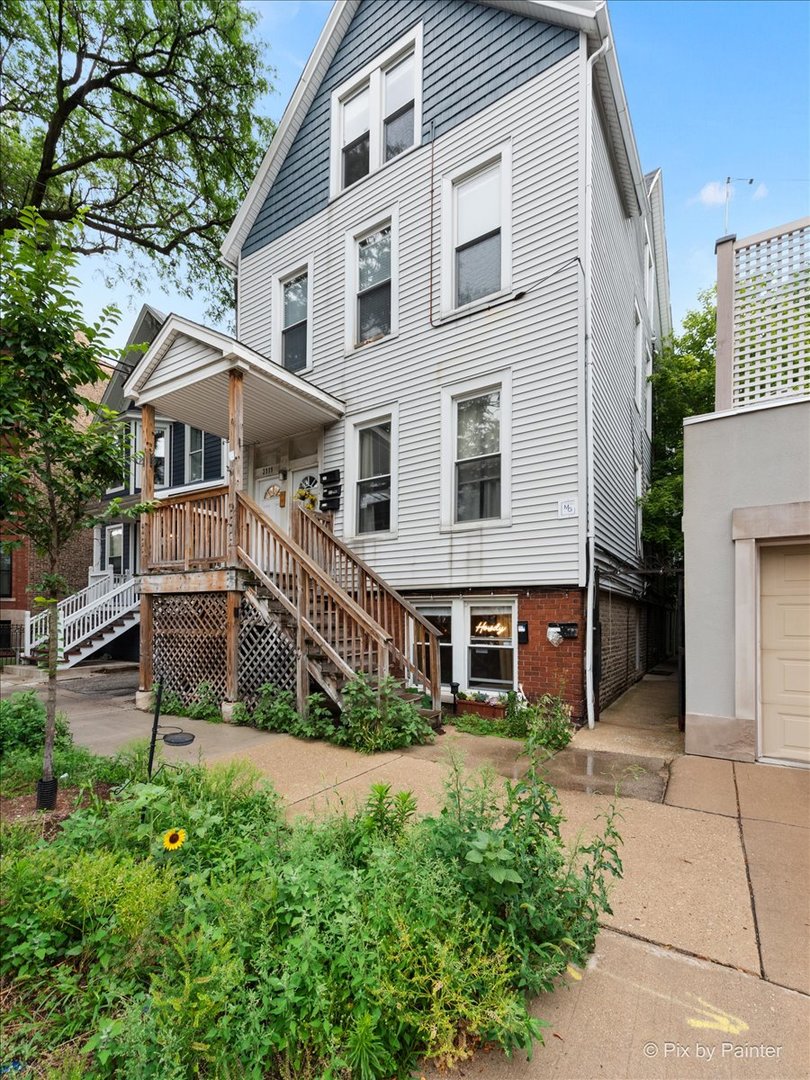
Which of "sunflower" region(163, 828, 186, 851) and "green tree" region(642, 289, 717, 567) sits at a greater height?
"green tree" region(642, 289, 717, 567)

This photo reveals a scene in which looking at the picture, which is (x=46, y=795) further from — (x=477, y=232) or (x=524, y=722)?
(x=477, y=232)

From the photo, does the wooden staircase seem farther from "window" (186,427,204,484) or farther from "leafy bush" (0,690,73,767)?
"window" (186,427,204,484)

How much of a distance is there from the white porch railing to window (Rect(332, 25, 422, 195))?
10.8 m

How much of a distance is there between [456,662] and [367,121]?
29.6ft

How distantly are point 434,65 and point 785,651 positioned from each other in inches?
369

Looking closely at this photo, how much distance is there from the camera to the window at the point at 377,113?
27.9 feet

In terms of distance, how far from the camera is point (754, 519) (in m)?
5.01

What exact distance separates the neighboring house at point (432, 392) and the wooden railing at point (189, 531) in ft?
Result: 0.11

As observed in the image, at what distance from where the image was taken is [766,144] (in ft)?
22.8

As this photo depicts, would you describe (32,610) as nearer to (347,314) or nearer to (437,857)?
(347,314)

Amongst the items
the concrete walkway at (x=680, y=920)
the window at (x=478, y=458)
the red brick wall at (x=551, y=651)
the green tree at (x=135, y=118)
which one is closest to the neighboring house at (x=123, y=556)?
the green tree at (x=135, y=118)

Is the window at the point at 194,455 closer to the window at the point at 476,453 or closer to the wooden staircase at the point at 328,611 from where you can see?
the wooden staircase at the point at 328,611

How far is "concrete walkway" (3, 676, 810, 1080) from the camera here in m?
1.84


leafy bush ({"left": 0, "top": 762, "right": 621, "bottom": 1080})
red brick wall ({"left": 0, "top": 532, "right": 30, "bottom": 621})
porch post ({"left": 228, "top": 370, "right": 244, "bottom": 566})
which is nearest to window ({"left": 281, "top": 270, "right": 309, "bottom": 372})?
porch post ({"left": 228, "top": 370, "right": 244, "bottom": 566})
